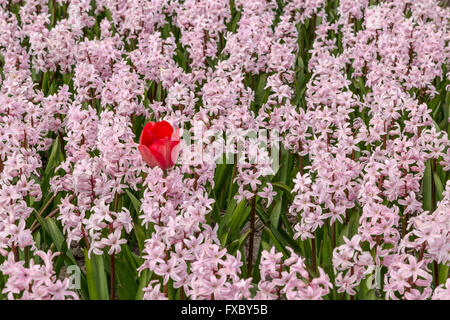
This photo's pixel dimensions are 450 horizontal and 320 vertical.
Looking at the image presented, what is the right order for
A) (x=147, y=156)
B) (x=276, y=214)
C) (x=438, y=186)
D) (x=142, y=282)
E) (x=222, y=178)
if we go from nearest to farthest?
(x=142, y=282) < (x=147, y=156) < (x=276, y=214) < (x=438, y=186) < (x=222, y=178)

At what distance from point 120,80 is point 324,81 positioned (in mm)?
1854

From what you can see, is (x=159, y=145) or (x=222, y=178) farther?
(x=222, y=178)

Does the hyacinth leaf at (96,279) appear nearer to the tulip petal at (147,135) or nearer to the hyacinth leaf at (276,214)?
the tulip petal at (147,135)

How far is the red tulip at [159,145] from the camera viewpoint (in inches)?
163

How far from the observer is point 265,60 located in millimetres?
7102

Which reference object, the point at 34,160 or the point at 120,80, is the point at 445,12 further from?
the point at 34,160

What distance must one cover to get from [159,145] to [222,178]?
5.15 feet

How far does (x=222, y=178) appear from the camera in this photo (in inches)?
223

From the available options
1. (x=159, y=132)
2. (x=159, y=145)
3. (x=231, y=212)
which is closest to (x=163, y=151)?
(x=159, y=145)

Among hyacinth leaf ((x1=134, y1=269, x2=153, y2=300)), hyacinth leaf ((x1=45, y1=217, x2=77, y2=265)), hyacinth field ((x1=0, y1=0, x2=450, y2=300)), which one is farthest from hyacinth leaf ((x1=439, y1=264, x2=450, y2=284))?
hyacinth leaf ((x1=45, y1=217, x2=77, y2=265))

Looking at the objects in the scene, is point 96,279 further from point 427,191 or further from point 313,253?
point 427,191

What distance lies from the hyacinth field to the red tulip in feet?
0.04

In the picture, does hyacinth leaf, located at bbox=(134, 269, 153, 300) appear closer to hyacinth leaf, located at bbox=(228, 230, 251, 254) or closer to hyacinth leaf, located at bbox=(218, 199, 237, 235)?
hyacinth leaf, located at bbox=(228, 230, 251, 254)

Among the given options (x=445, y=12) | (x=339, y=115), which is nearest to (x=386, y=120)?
(x=339, y=115)
